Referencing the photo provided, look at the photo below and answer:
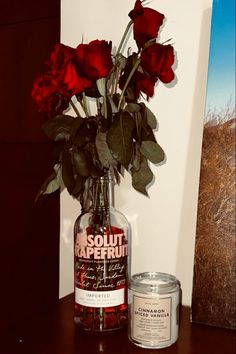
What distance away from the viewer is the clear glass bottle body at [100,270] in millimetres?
895

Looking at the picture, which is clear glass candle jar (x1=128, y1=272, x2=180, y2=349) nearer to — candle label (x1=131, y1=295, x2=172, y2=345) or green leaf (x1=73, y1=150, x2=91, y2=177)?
candle label (x1=131, y1=295, x2=172, y2=345)

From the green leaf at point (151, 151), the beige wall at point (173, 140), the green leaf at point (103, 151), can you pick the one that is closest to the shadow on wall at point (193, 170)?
the beige wall at point (173, 140)

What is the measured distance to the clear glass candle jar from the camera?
0.82 m

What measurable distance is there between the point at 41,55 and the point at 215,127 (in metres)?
0.45

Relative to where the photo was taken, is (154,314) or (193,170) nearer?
(154,314)

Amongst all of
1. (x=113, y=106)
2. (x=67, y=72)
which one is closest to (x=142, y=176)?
(x=113, y=106)

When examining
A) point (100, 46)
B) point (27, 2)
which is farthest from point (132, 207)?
point (27, 2)

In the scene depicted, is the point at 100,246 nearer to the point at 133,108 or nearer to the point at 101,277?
the point at 101,277

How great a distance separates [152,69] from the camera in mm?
866

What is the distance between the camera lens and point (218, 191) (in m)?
0.91

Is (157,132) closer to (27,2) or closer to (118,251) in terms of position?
(118,251)

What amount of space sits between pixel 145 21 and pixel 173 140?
0.28 metres

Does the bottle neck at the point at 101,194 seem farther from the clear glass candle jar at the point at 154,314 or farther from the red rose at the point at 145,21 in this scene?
the red rose at the point at 145,21

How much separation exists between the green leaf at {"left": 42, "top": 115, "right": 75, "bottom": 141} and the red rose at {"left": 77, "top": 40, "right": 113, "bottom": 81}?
0.38 feet
